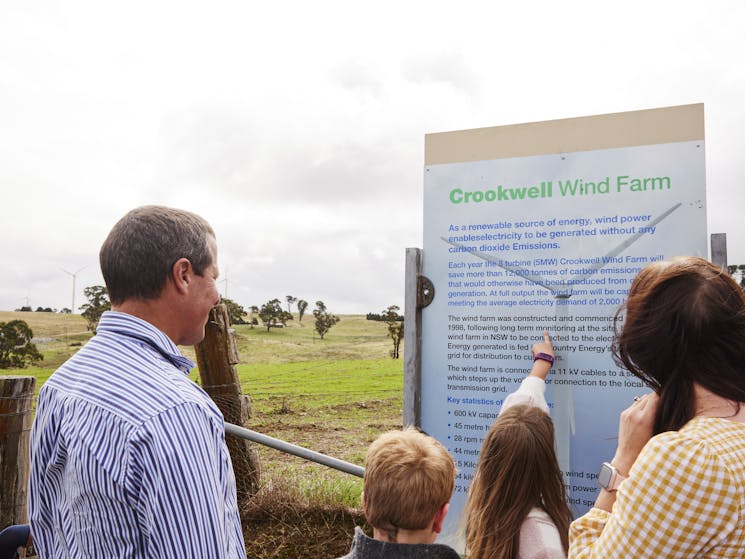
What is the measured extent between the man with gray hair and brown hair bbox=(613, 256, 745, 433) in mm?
1141

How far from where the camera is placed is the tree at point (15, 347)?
3422 cm

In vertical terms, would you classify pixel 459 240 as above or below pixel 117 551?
above

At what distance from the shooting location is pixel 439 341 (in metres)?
3.46

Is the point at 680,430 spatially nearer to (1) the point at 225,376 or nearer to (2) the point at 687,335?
(2) the point at 687,335

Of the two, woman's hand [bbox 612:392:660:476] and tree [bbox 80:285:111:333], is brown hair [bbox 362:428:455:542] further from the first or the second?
tree [bbox 80:285:111:333]

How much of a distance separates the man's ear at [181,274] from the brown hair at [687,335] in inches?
49.4

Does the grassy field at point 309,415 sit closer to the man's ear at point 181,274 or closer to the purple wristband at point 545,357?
the purple wristband at point 545,357

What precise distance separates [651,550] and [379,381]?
20619mm

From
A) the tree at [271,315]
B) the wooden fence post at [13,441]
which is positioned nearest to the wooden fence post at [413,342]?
the wooden fence post at [13,441]

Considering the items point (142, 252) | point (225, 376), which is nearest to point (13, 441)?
point (225, 376)

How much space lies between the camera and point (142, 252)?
167cm

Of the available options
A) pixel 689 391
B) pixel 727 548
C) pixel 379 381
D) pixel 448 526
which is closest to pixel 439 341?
pixel 448 526

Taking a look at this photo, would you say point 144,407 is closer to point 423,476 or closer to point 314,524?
point 423,476

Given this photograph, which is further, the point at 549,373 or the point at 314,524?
the point at 314,524
